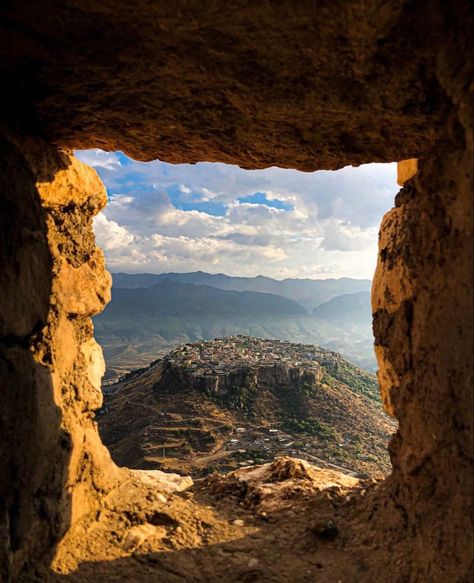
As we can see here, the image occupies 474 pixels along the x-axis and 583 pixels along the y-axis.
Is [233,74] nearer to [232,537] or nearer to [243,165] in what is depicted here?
[243,165]

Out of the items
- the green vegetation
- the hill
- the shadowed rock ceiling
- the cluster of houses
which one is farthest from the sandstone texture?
the green vegetation

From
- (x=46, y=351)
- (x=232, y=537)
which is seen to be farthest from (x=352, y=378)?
(x=46, y=351)

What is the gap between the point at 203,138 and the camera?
14.9 ft

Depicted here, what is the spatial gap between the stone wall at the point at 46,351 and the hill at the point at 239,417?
25179 millimetres

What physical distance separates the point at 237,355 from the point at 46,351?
52190mm

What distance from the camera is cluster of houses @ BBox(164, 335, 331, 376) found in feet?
152

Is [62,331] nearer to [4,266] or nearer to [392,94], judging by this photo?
[4,266]

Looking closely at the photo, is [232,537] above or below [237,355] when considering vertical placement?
above

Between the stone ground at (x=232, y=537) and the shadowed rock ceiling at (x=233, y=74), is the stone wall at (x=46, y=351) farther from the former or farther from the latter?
the shadowed rock ceiling at (x=233, y=74)

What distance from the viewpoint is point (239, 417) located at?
3969 cm

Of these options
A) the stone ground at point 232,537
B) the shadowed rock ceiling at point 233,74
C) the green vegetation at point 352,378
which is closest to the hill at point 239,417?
the green vegetation at point 352,378

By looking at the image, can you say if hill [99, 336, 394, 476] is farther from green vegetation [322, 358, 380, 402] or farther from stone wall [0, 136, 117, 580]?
stone wall [0, 136, 117, 580]

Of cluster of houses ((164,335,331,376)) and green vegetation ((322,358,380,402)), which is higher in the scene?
cluster of houses ((164,335,331,376))

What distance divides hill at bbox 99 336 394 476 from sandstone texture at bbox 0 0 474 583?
82.1 ft
